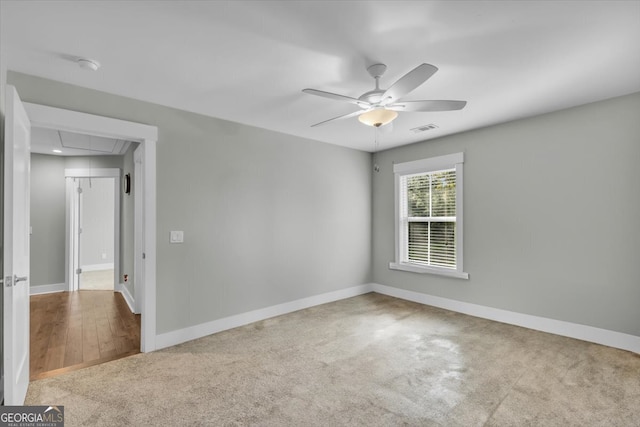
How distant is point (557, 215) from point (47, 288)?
25.3 ft

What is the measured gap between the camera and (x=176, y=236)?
3328 mm

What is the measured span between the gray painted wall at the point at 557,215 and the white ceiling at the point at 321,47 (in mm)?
428

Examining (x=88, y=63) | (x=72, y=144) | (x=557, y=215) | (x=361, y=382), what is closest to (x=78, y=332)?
(x=72, y=144)

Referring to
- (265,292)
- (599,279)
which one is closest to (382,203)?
(265,292)

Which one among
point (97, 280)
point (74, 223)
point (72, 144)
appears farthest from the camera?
point (97, 280)

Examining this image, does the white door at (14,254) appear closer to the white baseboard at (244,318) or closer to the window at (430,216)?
the white baseboard at (244,318)

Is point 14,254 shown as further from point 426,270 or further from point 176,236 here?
point 426,270

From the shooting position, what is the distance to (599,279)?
3221 mm

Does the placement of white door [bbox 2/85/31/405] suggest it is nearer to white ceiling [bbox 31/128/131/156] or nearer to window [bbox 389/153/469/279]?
white ceiling [bbox 31/128/131/156]

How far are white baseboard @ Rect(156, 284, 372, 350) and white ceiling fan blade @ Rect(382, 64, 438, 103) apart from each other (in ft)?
9.62

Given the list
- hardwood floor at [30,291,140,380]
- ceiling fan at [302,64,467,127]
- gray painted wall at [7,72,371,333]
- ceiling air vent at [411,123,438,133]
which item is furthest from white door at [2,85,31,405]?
ceiling air vent at [411,123,438,133]

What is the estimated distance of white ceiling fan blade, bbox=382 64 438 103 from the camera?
1866 mm

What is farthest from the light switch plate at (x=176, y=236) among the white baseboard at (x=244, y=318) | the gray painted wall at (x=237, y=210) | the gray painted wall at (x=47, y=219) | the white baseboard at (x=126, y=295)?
the gray painted wall at (x=47, y=219)

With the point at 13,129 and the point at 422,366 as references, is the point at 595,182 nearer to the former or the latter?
the point at 422,366
